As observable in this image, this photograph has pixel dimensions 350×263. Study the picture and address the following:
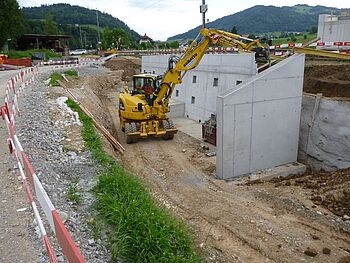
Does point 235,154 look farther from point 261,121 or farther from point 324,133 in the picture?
point 324,133

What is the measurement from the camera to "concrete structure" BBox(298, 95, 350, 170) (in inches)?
440

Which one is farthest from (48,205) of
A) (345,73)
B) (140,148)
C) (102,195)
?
(345,73)

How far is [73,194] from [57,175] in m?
1.03

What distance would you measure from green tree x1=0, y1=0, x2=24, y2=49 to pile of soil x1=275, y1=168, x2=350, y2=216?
44.4m

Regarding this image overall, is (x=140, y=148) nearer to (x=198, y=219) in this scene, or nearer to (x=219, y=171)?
(x=219, y=171)

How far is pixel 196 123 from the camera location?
18.4 m

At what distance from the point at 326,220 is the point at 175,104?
13.0m

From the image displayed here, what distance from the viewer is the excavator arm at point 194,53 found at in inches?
454

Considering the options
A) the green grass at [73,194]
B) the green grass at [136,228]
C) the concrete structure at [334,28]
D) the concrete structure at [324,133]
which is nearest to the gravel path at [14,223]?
the green grass at [73,194]

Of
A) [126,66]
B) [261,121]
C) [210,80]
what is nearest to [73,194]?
[261,121]

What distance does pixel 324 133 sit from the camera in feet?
38.8

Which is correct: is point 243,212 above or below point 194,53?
below

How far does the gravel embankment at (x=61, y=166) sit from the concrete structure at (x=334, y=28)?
18631mm

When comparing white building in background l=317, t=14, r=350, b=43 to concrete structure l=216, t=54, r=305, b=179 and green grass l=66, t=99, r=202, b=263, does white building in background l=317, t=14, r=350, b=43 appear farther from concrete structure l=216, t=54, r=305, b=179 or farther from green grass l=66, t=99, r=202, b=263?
green grass l=66, t=99, r=202, b=263
